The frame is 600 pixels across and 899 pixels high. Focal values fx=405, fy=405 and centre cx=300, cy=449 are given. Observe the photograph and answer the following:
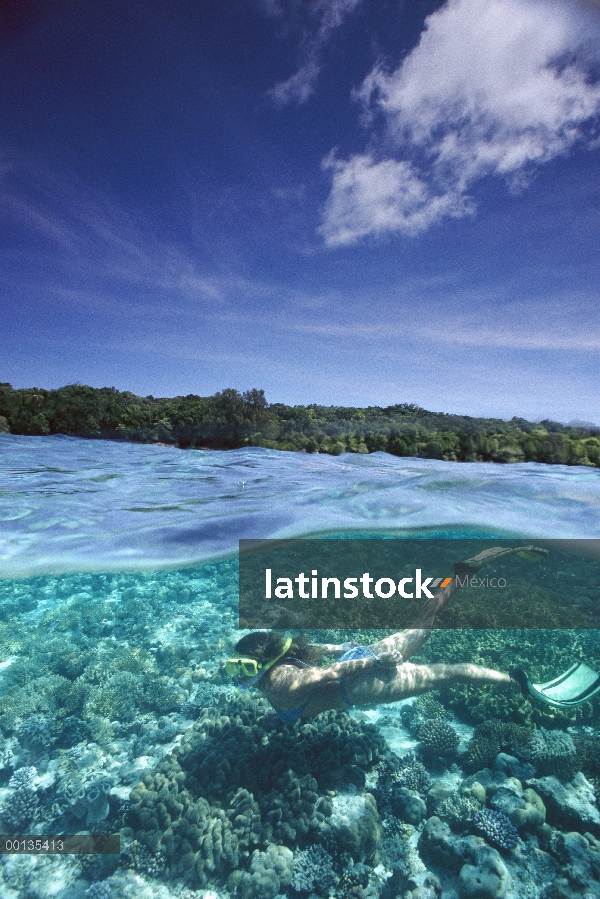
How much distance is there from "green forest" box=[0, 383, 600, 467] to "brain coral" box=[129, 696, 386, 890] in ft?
27.5

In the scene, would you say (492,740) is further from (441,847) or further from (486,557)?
(486,557)

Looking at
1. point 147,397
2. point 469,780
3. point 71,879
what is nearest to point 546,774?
point 469,780

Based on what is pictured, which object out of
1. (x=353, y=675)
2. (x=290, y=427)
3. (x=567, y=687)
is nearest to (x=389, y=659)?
(x=353, y=675)

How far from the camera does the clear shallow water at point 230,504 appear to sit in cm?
902

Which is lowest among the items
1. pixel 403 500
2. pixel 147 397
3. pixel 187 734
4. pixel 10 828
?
pixel 10 828

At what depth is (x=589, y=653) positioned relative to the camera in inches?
425

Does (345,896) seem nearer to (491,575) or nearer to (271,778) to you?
(271,778)

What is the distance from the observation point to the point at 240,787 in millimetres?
6125

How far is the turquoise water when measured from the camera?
5.42 meters

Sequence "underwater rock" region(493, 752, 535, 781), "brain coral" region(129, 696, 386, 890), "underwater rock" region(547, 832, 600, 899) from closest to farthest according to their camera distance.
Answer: "underwater rock" region(547, 832, 600, 899), "brain coral" region(129, 696, 386, 890), "underwater rock" region(493, 752, 535, 781)

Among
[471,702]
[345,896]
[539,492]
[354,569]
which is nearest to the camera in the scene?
[345,896]

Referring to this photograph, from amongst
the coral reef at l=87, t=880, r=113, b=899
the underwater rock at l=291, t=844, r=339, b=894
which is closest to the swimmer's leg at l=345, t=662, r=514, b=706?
the underwater rock at l=291, t=844, r=339, b=894

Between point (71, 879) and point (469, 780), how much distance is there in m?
5.91

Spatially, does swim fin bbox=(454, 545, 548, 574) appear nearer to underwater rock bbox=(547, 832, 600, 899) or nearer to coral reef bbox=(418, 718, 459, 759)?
coral reef bbox=(418, 718, 459, 759)
